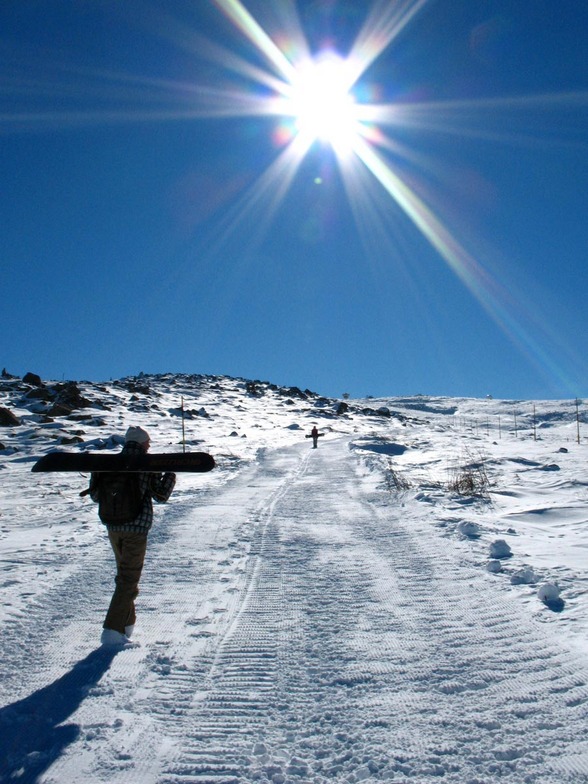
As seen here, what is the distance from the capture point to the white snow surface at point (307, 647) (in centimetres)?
300

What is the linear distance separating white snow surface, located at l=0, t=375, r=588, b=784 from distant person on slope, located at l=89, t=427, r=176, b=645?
13.4 inches

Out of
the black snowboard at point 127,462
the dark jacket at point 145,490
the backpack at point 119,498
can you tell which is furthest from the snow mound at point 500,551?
the backpack at point 119,498

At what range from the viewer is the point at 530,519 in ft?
32.4

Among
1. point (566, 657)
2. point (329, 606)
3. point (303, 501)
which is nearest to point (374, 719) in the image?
point (566, 657)

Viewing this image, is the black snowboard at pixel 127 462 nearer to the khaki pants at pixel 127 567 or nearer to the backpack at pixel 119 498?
the backpack at pixel 119 498

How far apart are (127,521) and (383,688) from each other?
2.41 m

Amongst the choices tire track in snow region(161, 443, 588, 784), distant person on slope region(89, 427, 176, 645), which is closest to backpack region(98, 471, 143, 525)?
distant person on slope region(89, 427, 176, 645)

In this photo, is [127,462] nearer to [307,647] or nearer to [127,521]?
[127,521]

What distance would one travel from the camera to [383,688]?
3.73 meters

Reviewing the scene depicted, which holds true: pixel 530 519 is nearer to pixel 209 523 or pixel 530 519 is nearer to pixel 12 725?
pixel 209 523

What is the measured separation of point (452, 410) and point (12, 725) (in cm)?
7907

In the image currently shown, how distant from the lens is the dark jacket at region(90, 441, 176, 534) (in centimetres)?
474

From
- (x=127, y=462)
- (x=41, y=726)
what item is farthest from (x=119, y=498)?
(x=41, y=726)

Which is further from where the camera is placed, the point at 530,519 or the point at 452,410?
the point at 452,410
